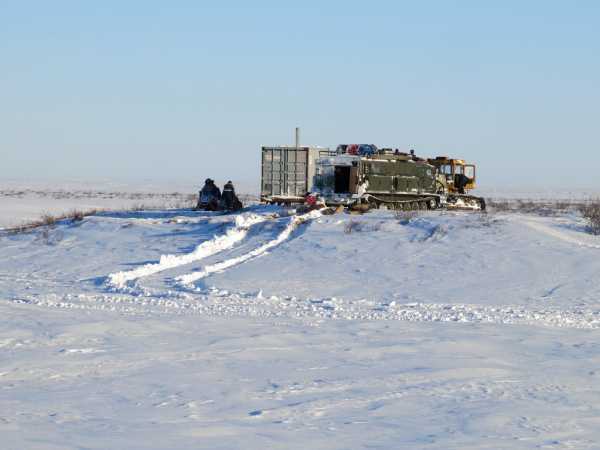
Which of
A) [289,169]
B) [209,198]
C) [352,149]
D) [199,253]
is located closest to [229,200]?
[209,198]

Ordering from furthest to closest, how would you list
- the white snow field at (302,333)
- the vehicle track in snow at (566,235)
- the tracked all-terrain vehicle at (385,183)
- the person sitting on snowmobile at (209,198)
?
the person sitting on snowmobile at (209,198), the tracked all-terrain vehicle at (385,183), the vehicle track in snow at (566,235), the white snow field at (302,333)

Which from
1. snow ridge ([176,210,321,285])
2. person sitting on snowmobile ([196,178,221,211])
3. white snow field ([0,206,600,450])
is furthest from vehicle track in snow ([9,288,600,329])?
person sitting on snowmobile ([196,178,221,211])

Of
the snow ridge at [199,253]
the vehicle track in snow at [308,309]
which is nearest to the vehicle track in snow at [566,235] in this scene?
the vehicle track in snow at [308,309]

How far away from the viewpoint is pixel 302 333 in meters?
13.2

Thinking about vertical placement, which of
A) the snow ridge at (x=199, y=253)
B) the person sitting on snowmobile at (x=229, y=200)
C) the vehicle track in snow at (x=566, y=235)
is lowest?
the snow ridge at (x=199, y=253)

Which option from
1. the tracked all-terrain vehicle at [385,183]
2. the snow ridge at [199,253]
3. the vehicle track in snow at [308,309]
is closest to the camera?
the vehicle track in snow at [308,309]

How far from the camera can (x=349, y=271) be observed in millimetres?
19891

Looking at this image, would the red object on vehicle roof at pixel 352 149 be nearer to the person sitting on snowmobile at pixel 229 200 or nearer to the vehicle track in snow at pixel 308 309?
the person sitting on snowmobile at pixel 229 200

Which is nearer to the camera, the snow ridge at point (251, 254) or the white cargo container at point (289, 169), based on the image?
the snow ridge at point (251, 254)

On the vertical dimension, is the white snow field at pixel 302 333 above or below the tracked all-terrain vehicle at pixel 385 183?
below

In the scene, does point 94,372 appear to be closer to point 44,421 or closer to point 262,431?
point 44,421

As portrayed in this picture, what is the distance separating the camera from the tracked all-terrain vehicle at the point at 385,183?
28078 mm

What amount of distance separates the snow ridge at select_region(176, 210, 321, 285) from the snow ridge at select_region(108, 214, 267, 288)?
105cm

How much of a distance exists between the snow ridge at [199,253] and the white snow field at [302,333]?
0.23ft
